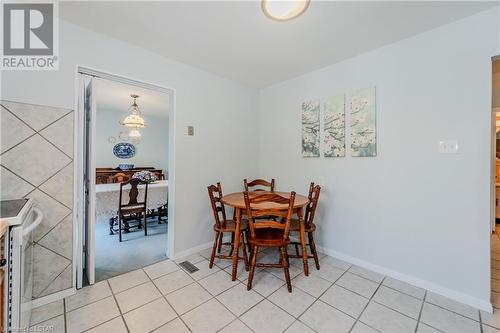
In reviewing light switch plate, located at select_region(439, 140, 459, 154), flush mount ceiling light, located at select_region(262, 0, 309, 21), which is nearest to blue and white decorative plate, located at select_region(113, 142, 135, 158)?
flush mount ceiling light, located at select_region(262, 0, 309, 21)

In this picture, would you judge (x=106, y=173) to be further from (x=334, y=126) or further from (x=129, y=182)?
(x=334, y=126)

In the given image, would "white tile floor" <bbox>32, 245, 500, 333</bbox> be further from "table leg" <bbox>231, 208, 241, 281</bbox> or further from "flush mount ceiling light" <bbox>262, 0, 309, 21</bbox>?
"flush mount ceiling light" <bbox>262, 0, 309, 21</bbox>

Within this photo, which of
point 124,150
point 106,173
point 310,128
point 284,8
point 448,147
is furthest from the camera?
point 124,150

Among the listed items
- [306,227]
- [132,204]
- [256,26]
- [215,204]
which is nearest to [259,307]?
[306,227]

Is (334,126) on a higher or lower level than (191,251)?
higher

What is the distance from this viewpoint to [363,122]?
234cm

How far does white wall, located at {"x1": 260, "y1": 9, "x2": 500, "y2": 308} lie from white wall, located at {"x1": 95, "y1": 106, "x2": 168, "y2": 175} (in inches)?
209

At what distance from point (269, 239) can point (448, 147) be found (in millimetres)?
1752

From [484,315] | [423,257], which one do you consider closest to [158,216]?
[423,257]

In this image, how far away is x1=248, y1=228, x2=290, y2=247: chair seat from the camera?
193 cm

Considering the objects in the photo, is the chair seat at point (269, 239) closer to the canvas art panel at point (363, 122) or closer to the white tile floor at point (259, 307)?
the white tile floor at point (259, 307)

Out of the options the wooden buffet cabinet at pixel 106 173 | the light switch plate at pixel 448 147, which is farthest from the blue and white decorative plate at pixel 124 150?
the light switch plate at pixel 448 147

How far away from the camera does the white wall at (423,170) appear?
1.71 meters

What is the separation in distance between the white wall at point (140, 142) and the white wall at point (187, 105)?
164 inches
